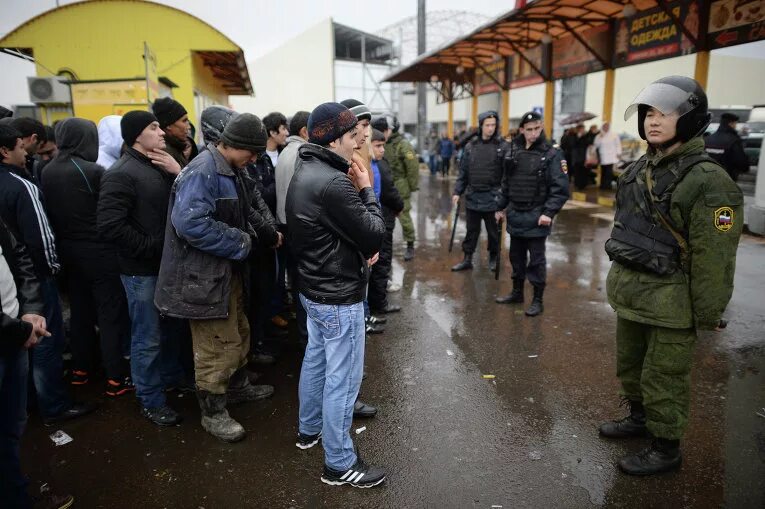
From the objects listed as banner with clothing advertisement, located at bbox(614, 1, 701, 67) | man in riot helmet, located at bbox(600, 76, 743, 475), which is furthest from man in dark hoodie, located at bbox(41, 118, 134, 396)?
banner with clothing advertisement, located at bbox(614, 1, 701, 67)

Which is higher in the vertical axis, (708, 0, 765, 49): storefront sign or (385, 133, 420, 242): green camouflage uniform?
(708, 0, 765, 49): storefront sign

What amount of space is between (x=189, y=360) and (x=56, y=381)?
0.86m

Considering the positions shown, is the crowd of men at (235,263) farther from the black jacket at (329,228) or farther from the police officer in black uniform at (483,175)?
the police officer in black uniform at (483,175)

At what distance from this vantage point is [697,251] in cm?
249

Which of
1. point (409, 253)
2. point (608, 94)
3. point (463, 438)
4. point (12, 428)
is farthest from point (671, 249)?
point (608, 94)

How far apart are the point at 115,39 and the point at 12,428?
11194 millimetres

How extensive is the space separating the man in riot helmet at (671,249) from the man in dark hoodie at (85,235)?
132 inches

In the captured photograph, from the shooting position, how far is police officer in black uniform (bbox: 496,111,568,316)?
16.2 ft

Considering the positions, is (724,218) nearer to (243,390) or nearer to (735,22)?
(243,390)

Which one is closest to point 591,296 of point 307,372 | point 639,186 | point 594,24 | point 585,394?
point 585,394

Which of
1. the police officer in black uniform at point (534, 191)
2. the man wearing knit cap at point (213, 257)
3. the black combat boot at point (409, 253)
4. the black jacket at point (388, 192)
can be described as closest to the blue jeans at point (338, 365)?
the man wearing knit cap at point (213, 257)

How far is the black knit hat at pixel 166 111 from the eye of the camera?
3414 millimetres

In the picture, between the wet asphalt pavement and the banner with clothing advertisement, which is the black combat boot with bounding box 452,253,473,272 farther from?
the banner with clothing advertisement

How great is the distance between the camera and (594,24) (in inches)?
476
